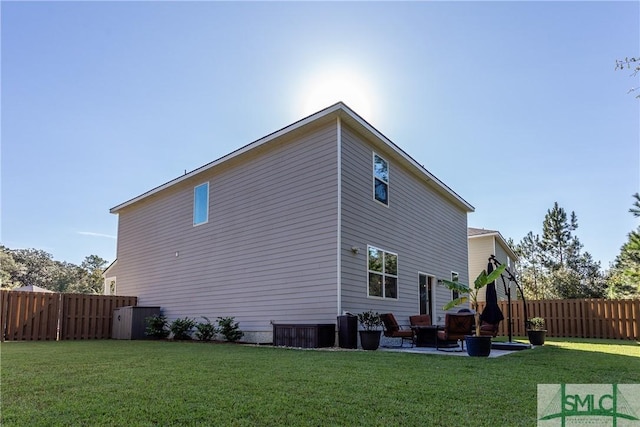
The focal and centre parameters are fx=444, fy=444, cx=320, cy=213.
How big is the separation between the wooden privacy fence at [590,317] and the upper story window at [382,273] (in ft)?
25.0

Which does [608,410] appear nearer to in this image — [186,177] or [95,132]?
[186,177]

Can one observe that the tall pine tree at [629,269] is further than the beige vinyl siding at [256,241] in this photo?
No

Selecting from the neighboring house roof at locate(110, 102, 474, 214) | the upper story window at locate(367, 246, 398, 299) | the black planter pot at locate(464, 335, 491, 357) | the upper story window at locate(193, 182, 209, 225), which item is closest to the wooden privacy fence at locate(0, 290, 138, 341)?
the neighboring house roof at locate(110, 102, 474, 214)

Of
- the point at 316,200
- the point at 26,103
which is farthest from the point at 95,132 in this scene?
the point at 316,200

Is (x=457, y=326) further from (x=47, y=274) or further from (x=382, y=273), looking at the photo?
(x=47, y=274)

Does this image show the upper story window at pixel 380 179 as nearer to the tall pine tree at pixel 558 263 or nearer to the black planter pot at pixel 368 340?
the black planter pot at pixel 368 340

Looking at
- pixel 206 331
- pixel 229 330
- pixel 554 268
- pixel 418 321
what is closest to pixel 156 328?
pixel 206 331

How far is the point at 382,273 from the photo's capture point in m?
11.2

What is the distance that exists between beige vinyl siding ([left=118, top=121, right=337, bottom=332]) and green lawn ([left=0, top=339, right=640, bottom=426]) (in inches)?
144

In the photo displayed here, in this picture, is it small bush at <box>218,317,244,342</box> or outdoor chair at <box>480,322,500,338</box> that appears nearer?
outdoor chair at <box>480,322,500,338</box>

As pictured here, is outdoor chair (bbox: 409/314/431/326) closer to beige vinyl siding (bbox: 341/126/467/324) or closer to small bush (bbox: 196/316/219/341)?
beige vinyl siding (bbox: 341/126/467/324)

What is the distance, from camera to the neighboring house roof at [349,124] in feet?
32.9

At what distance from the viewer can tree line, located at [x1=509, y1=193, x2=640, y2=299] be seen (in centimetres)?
2927

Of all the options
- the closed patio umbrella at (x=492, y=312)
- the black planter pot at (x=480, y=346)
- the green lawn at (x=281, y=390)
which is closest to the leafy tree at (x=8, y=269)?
the green lawn at (x=281, y=390)
